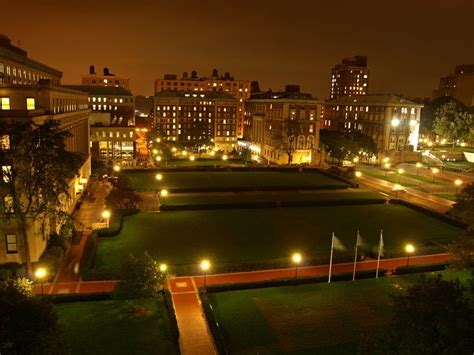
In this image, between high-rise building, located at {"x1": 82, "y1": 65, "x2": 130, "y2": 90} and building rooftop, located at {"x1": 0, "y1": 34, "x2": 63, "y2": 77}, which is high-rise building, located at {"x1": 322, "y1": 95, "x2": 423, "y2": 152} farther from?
high-rise building, located at {"x1": 82, "y1": 65, "x2": 130, "y2": 90}

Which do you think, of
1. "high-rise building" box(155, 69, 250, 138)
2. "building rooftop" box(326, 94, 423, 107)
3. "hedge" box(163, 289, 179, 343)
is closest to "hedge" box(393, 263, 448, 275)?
"hedge" box(163, 289, 179, 343)

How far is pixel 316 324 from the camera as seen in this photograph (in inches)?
1023

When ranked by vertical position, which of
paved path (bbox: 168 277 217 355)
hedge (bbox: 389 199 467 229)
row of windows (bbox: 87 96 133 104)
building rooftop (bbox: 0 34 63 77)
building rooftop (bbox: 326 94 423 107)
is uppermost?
building rooftop (bbox: 0 34 63 77)

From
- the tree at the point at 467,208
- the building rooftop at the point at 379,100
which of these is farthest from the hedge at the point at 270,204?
the building rooftop at the point at 379,100

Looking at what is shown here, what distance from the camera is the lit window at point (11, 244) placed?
3256cm

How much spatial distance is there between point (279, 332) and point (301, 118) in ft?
281

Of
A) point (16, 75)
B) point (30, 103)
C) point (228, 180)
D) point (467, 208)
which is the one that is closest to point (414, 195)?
point (228, 180)

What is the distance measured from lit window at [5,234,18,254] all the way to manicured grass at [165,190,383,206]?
22.9m

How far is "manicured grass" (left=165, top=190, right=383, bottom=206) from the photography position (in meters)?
57.5

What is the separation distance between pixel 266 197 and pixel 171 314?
38.1 m

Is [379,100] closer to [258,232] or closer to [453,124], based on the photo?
[453,124]

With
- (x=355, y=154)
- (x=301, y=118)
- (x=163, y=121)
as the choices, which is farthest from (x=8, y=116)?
(x=163, y=121)

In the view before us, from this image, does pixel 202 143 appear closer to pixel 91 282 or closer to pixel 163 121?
pixel 163 121

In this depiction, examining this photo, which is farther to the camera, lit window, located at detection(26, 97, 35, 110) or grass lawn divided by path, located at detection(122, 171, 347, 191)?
grass lawn divided by path, located at detection(122, 171, 347, 191)
